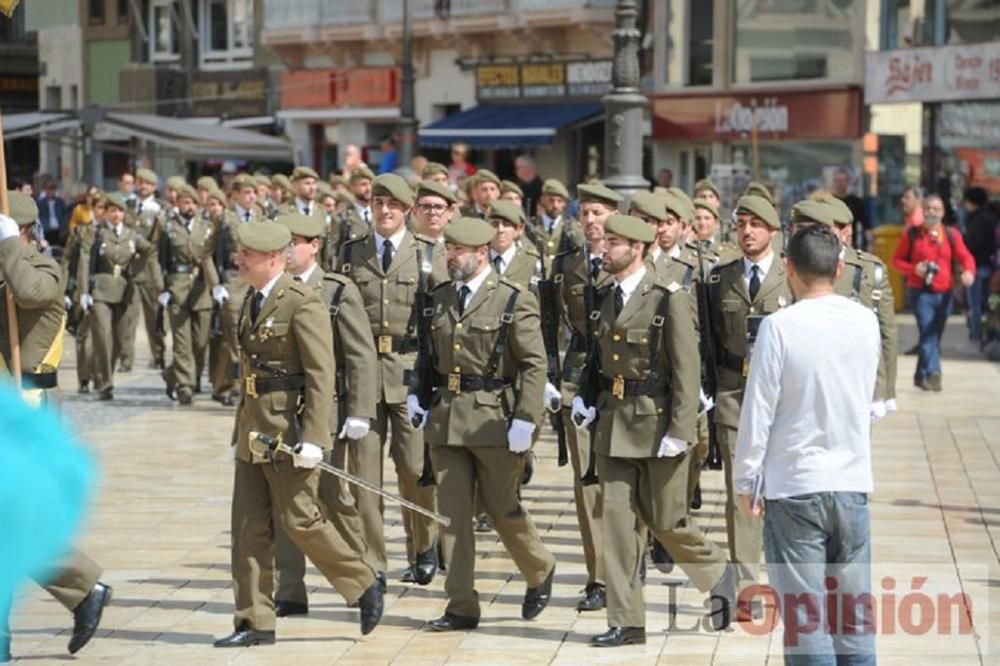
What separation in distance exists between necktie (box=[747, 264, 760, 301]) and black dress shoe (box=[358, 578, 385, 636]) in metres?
2.48

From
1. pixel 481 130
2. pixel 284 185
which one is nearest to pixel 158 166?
pixel 481 130

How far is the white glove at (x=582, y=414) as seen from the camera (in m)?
9.27

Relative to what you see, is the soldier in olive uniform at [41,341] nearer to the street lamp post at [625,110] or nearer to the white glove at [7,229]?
the white glove at [7,229]

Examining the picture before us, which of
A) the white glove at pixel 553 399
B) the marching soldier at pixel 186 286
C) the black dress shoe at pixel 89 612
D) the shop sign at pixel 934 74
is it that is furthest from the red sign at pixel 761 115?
the black dress shoe at pixel 89 612

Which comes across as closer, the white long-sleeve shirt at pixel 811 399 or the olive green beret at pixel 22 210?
the white long-sleeve shirt at pixel 811 399

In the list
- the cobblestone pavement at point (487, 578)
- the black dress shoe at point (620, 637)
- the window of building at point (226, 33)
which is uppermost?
the window of building at point (226, 33)

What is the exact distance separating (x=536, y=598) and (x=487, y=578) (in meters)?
1.23

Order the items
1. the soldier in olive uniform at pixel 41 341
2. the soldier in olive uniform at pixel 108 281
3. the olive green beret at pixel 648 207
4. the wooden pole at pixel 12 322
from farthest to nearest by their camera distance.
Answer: the soldier in olive uniform at pixel 108 281 < the olive green beret at pixel 648 207 < the wooden pole at pixel 12 322 < the soldier in olive uniform at pixel 41 341

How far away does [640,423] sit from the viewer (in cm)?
898

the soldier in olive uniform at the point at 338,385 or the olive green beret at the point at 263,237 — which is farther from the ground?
the olive green beret at the point at 263,237

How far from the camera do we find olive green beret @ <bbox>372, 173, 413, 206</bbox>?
35.8ft

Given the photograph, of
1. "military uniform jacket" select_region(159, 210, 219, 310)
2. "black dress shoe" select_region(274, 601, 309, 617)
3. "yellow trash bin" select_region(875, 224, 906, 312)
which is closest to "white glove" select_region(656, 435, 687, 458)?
"black dress shoe" select_region(274, 601, 309, 617)

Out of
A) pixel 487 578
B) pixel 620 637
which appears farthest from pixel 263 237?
pixel 487 578

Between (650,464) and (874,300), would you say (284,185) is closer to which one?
(874,300)
